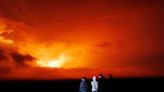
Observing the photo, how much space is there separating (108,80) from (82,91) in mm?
2611

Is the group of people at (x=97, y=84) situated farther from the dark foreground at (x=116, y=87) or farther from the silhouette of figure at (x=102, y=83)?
the dark foreground at (x=116, y=87)

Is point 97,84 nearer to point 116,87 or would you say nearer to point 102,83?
point 102,83

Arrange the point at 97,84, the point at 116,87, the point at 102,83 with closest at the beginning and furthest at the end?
1. the point at 97,84
2. the point at 102,83
3. the point at 116,87

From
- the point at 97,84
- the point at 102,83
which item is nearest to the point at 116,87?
the point at 102,83

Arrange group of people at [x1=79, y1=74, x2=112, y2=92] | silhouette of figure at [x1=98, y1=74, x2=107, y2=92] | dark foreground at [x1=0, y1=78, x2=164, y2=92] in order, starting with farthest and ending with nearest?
dark foreground at [x1=0, y1=78, x2=164, y2=92] < group of people at [x1=79, y1=74, x2=112, y2=92] < silhouette of figure at [x1=98, y1=74, x2=107, y2=92]

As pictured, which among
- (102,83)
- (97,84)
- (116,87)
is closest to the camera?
(97,84)

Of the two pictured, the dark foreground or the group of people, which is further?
the dark foreground

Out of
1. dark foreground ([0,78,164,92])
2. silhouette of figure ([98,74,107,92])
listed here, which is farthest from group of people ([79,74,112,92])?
dark foreground ([0,78,164,92])

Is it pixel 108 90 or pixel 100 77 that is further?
pixel 108 90

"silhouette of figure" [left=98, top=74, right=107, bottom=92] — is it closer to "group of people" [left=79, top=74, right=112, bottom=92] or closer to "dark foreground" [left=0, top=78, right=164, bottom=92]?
"group of people" [left=79, top=74, right=112, bottom=92]

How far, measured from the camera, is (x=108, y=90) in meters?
44.8

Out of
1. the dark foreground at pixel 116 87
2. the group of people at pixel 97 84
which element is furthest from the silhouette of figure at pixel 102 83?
the dark foreground at pixel 116 87

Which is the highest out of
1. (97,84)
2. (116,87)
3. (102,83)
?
(116,87)

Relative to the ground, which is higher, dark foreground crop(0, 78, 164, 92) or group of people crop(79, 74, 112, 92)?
dark foreground crop(0, 78, 164, 92)
